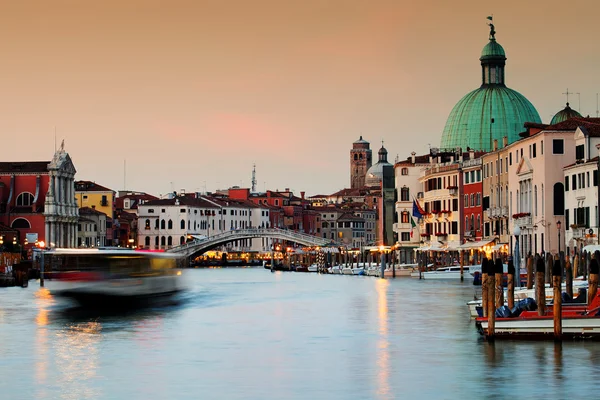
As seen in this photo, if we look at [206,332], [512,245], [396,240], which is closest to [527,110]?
[396,240]

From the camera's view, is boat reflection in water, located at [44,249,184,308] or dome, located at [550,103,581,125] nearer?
boat reflection in water, located at [44,249,184,308]

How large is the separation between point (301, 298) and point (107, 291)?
8.76m

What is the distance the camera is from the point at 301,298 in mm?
33281

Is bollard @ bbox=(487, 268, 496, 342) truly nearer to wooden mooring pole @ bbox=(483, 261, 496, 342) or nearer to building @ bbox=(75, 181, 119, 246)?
wooden mooring pole @ bbox=(483, 261, 496, 342)

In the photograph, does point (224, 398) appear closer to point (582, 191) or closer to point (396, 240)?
point (582, 191)

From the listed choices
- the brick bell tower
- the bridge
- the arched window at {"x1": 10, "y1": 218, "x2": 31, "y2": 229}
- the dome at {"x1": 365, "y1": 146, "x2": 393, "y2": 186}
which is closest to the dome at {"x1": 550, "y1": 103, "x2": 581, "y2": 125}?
the bridge

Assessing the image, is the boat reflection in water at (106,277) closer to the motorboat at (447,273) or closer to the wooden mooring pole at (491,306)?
the wooden mooring pole at (491,306)

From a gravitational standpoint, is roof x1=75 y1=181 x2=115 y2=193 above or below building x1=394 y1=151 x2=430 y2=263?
above

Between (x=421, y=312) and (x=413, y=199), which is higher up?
(x=413, y=199)

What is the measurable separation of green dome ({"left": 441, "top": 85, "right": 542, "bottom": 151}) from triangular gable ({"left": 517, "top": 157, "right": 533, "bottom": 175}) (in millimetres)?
22111

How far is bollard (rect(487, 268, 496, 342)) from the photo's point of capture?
685 inches

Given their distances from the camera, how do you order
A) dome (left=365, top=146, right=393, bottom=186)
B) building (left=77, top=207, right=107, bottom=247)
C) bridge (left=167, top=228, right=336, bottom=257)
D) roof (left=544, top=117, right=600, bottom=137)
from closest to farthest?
roof (left=544, top=117, right=600, bottom=137), bridge (left=167, top=228, right=336, bottom=257), building (left=77, top=207, right=107, bottom=247), dome (left=365, top=146, right=393, bottom=186)

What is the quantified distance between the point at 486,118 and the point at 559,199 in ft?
85.5

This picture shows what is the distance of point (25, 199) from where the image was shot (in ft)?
214
